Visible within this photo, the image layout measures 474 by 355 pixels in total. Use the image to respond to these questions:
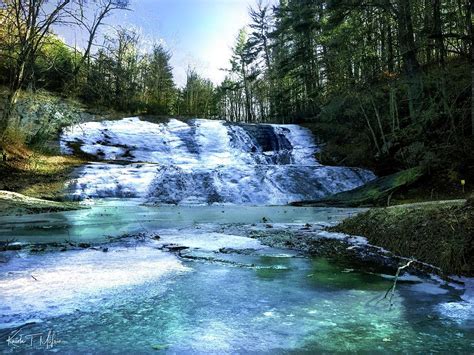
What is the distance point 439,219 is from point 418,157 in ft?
28.6

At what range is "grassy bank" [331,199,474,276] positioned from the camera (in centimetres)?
325

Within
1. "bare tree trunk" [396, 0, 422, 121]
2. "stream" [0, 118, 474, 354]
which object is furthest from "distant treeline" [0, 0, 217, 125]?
"bare tree trunk" [396, 0, 422, 121]

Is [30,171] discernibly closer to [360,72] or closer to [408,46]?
[408,46]

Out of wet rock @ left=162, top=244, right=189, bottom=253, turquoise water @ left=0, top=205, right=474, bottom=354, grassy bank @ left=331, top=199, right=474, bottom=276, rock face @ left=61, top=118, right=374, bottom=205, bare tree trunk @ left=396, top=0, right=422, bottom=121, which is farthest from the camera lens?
rock face @ left=61, top=118, right=374, bottom=205

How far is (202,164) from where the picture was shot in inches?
723

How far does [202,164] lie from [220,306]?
1595cm

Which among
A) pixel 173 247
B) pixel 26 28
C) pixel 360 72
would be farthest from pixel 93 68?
pixel 360 72

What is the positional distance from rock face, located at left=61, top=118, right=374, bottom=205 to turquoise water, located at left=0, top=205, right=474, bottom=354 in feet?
31.2

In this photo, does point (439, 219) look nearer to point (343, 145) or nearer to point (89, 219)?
point (89, 219)

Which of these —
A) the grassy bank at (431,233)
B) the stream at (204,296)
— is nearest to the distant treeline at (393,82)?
the grassy bank at (431,233)

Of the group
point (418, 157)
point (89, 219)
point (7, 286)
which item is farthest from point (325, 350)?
point (418, 157)

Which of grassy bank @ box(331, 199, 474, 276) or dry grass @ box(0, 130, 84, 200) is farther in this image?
dry grass @ box(0, 130, 84, 200)

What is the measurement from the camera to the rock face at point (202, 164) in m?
13.5

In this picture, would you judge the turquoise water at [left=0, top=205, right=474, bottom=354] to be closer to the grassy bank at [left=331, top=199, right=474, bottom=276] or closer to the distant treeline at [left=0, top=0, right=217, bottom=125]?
Answer: the grassy bank at [left=331, top=199, right=474, bottom=276]
